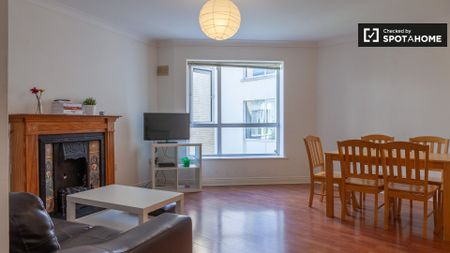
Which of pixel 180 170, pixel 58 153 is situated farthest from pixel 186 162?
Result: pixel 58 153

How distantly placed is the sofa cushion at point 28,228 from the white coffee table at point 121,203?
1.04 metres

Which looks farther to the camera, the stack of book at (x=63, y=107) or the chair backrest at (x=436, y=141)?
the chair backrest at (x=436, y=141)

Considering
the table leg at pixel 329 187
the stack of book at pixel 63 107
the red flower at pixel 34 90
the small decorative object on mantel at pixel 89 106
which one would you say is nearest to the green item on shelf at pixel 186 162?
the small decorative object on mantel at pixel 89 106

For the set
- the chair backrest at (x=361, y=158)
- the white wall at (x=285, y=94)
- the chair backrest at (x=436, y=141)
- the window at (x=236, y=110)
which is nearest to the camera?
the chair backrest at (x=361, y=158)

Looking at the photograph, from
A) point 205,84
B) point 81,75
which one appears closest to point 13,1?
point 81,75

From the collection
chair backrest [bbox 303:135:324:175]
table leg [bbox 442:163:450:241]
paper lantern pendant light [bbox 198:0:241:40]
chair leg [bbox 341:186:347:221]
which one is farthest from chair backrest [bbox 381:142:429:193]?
paper lantern pendant light [bbox 198:0:241:40]

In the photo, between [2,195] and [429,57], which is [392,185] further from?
[2,195]

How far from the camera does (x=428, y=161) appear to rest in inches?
112

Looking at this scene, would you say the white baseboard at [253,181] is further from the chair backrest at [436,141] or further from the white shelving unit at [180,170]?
the chair backrest at [436,141]

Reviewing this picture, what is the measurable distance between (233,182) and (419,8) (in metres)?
3.52

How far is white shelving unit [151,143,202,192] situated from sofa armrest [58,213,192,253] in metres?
3.12

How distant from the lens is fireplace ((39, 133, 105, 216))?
320 centimetres

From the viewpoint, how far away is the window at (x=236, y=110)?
5.35 m

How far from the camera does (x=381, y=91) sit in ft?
15.3
